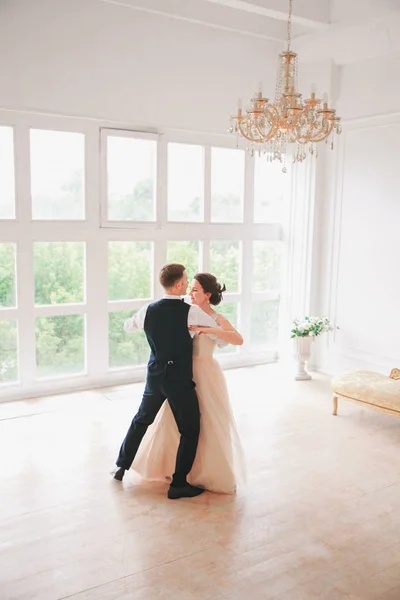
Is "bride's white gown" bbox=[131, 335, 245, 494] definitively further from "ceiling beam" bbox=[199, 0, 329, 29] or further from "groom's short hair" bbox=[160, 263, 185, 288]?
"ceiling beam" bbox=[199, 0, 329, 29]

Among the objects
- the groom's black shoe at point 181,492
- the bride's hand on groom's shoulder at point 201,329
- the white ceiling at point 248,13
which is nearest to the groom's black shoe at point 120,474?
the groom's black shoe at point 181,492

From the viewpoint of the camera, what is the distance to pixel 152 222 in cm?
629

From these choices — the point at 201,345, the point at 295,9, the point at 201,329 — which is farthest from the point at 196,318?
the point at 295,9

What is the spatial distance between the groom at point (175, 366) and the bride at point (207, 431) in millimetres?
74

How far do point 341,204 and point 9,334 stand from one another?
3.72m

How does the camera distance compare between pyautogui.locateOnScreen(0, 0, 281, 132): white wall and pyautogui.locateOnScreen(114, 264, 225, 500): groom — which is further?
pyautogui.locateOnScreen(0, 0, 281, 132): white wall

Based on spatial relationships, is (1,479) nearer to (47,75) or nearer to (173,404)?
(173,404)

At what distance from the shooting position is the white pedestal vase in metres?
6.59

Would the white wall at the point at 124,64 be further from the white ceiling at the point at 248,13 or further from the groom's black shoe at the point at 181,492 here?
the groom's black shoe at the point at 181,492

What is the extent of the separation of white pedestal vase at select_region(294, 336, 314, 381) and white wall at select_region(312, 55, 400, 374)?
1.28ft

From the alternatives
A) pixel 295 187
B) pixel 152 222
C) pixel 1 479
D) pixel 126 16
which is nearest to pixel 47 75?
pixel 126 16

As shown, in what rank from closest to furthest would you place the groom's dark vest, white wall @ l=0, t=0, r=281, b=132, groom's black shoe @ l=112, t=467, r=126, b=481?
the groom's dark vest < groom's black shoe @ l=112, t=467, r=126, b=481 < white wall @ l=0, t=0, r=281, b=132

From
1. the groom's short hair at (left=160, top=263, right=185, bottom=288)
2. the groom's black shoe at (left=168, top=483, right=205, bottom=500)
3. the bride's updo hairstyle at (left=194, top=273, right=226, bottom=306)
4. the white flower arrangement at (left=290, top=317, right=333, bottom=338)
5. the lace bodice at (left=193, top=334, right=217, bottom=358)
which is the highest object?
the groom's short hair at (left=160, top=263, right=185, bottom=288)

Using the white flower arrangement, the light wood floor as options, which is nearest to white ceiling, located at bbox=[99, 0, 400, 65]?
the white flower arrangement
